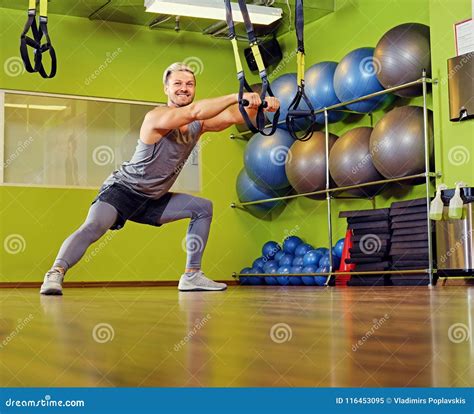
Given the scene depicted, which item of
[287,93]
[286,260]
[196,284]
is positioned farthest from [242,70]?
[286,260]

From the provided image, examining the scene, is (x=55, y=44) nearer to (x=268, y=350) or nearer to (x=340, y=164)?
(x=340, y=164)

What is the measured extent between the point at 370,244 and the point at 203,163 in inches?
99.6

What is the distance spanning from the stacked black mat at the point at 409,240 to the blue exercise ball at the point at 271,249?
1.86 meters

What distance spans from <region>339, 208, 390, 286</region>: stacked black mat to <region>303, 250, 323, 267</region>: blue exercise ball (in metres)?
0.43

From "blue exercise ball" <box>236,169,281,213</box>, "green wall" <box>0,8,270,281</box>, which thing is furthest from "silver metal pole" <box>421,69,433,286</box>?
"green wall" <box>0,8,270,281</box>

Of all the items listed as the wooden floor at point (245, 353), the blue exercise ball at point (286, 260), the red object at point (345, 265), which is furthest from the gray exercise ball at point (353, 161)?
the wooden floor at point (245, 353)

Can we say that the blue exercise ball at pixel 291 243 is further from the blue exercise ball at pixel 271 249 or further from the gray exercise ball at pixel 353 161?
the gray exercise ball at pixel 353 161

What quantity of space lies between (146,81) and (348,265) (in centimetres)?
288

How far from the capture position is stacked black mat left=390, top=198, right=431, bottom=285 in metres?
5.40

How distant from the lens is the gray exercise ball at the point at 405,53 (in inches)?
221

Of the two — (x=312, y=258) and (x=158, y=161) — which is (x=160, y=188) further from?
(x=312, y=258)

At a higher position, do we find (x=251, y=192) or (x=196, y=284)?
(x=251, y=192)

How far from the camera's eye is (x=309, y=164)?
6496mm

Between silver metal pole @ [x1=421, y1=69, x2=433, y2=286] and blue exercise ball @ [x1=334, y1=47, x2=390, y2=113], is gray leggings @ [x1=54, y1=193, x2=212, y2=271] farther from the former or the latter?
blue exercise ball @ [x1=334, y1=47, x2=390, y2=113]
